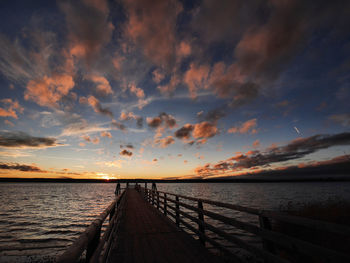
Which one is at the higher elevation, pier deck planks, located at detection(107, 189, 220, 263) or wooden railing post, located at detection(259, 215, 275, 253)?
wooden railing post, located at detection(259, 215, 275, 253)

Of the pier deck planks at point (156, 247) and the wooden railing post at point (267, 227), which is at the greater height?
A: the wooden railing post at point (267, 227)

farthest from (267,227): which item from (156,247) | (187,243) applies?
(156,247)

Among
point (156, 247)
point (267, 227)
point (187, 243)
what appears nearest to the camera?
point (267, 227)

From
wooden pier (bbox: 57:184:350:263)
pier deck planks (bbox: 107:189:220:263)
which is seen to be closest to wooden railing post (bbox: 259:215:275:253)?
wooden pier (bbox: 57:184:350:263)

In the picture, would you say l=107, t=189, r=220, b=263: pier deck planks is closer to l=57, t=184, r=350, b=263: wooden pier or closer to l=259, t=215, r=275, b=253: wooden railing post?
l=57, t=184, r=350, b=263: wooden pier

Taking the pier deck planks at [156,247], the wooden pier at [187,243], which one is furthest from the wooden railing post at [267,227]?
the pier deck planks at [156,247]

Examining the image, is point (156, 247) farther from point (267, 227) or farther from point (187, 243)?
point (267, 227)

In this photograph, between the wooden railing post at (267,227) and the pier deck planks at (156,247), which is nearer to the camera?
the wooden railing post at (267,227)

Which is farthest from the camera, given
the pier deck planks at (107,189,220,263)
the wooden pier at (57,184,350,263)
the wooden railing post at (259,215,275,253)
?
the pier deck planks at (107,189,220,263)

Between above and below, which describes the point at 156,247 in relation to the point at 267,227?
below

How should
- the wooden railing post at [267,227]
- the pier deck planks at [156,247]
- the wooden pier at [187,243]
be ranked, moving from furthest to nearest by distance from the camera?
the pier deck planks at [156,247] → the wooden railing post at [267,227] → the wooden pier at [187,243]

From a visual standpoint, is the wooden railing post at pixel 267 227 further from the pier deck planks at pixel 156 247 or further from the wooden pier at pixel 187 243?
the pier deck planks at pixel 156 247

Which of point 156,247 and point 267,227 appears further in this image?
point 156,247

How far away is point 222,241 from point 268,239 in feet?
25.0
